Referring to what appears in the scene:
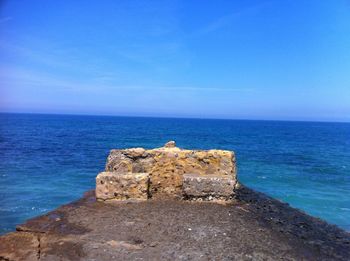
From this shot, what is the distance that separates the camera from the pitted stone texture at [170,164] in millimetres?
6156

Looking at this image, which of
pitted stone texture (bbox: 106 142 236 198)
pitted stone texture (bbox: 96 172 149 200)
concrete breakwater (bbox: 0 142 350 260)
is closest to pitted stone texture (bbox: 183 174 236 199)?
concrete breakwater (bbox: 0 142 350 260)

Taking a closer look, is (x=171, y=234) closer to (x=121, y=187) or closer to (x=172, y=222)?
(x=172, y=222)

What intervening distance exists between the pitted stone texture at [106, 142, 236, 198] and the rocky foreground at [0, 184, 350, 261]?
1.81 feet

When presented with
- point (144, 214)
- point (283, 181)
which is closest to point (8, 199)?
point (144, 214)

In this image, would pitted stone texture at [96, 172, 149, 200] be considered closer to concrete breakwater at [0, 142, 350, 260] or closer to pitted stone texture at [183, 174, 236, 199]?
concrete breakwater at [0, 142, 350, 260]

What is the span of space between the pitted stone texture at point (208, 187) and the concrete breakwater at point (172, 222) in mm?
17

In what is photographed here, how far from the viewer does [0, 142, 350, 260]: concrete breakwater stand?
12.1ft

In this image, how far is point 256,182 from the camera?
771 inches

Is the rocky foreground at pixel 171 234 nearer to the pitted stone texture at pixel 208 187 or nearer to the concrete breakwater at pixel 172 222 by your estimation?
the concrete breakwater at pixel 172 222

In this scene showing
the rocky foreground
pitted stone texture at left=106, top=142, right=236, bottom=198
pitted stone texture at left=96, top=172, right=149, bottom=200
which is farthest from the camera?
pitted stone texture at left=106, top=142, right=236, bottom=198

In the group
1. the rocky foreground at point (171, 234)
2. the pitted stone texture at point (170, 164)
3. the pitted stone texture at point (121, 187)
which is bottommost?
the rocky foreground at point (171, 234)

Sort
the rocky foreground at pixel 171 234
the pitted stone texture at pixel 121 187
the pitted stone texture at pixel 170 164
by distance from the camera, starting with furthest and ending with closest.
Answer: the pitted stone texture at pixel 170 164 < the pitted stone texture at pixel 121 187 < the rocky foreground at pixel 171 234

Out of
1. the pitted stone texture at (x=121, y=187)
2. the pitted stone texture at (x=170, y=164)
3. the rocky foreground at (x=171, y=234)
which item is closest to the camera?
the rocky foreground at (x=171, y=234)

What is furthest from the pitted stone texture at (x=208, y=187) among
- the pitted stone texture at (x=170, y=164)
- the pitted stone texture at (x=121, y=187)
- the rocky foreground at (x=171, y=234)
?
the pitted stone texture at (x=121, y=187)
